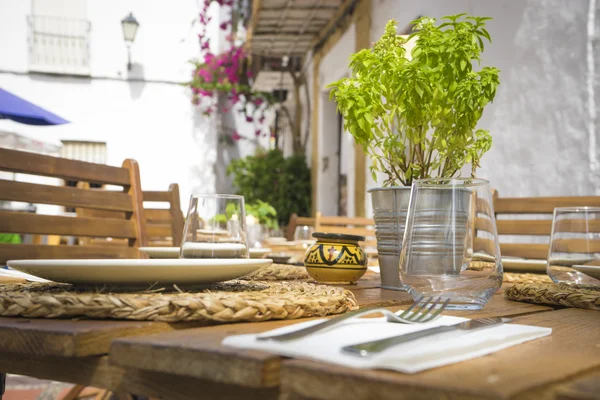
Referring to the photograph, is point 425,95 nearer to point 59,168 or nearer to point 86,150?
point 59,168

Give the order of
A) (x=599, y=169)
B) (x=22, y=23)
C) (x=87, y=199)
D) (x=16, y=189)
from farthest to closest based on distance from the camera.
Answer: (x=22, y=23), (x=599, y=169), (x=87, y=199), (x=16, y=189)

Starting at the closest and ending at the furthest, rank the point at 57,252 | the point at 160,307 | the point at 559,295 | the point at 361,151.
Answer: the point at 160,307 → the point at 559,295 → the point at 57,252 → the point at 361,151

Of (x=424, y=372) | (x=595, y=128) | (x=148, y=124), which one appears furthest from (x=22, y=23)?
(x=424, y=372)

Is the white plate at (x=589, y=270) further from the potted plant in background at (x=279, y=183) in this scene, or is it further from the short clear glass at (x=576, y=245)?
the potted plant in background at (x=279, y=183)

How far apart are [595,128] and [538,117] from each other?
18.3 inches

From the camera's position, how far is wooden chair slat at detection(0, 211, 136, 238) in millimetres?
1620

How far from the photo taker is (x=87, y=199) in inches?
74.7

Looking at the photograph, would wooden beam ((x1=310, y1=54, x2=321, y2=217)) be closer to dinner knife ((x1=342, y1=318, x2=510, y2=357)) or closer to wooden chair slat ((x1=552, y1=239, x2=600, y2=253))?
wooden chair slat ((x1=552, y1=239, x2=600, y2=253))

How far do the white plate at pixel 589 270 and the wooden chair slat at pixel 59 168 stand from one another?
128cm

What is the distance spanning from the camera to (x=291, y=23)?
7.79 m

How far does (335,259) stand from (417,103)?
1.11 ft

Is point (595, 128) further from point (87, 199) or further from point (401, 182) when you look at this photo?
point (87, 199)

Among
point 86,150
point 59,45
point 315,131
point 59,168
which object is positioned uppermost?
point 59,45

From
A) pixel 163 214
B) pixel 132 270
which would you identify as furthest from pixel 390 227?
pixel 163 214
